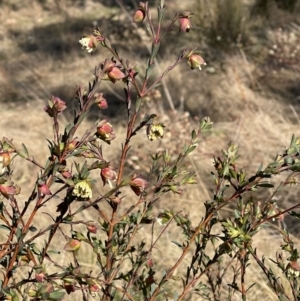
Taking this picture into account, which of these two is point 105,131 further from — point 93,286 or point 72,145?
point 93,286

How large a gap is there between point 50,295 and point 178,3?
18.5 feet

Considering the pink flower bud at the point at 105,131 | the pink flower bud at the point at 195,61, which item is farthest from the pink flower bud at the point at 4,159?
the pink flower bud at the point at 195,61

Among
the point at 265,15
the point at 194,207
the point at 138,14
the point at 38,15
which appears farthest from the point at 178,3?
the point at 138,14

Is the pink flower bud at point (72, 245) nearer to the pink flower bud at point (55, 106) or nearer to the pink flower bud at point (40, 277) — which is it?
the pink flower bud at point (40, 277)

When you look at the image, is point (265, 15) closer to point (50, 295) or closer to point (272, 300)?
point (272, 300)

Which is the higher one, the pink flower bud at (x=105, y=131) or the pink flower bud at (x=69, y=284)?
the pink flower bud at (x=105, y=131)

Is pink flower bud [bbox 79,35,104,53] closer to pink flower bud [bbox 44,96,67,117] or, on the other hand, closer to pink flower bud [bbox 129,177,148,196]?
pink flower bud [bbox 44,96,67,117]

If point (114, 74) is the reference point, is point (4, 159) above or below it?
below

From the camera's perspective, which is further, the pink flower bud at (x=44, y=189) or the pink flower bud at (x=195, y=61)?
the pink flower bud at (x=195, y=61)

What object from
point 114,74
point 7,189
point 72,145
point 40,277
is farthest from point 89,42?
point 40,277

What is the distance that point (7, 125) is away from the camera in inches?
173

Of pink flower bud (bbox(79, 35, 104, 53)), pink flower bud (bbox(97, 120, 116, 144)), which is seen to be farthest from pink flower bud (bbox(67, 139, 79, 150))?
pink flower bud (bbox(79, 35, 104, 53))

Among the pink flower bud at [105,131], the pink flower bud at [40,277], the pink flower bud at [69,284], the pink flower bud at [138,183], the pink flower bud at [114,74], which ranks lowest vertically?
the pink flower bud at [69,284]

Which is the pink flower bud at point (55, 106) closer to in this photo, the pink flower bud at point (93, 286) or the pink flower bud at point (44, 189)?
the pink flower bud at point (44, 189)
